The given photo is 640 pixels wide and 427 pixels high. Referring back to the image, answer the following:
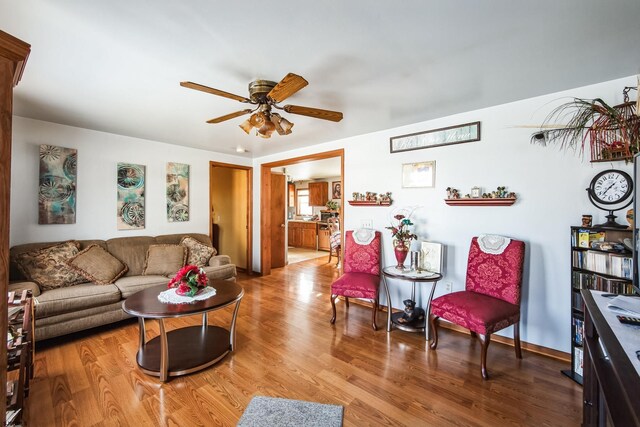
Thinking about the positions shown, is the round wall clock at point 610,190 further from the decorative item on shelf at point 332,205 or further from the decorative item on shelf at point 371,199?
the decorative item on shelf at point 332,205

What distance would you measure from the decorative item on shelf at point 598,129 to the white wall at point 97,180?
15.5 feet

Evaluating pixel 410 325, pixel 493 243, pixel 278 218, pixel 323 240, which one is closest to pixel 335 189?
pixel 323 240

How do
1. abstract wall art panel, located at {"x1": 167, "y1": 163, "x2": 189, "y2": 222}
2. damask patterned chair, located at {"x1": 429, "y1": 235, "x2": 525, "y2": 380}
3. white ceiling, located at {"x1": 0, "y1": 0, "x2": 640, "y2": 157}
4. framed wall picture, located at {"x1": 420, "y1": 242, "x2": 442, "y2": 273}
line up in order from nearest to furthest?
1. white ceiling, located at {"x1": 0, "y1": 0, "x2": 640, "y2": 157}
2. damask patterned chair, located at {"x1": 429, "y1": 235, "x2": 525, "y2": 380}
3. framed wall picture, located at {"x1": 420, "y1": 242, "x2": 442, "y2": 273}
4. abstract wall art panel, located at {"x1": 167, "y1": 163, "x2": 189, "y2": 222}

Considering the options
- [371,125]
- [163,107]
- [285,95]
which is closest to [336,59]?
[285,95]

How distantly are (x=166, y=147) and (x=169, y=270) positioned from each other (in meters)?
1.97

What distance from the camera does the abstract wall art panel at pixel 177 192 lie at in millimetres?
4293

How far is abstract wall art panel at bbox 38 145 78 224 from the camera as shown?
10.5 feet

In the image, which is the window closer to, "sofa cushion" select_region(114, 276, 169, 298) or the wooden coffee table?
"sofa cushion" select_region(114, 276, 169, 298)

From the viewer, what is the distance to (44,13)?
142 centimetres

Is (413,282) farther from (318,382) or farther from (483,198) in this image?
(318,382)

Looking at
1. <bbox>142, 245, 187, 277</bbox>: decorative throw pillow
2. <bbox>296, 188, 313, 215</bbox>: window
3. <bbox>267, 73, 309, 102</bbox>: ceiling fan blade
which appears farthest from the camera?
<bbox>296, 188, 313, 215</bbox>: window

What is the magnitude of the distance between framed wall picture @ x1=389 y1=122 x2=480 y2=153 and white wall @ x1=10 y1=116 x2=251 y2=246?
3273 mm

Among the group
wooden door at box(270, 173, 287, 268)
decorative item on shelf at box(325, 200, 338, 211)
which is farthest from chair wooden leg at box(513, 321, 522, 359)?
decorative item on shelf at box(325, 200, 338, 211)

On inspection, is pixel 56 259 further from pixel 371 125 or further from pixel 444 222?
pixel 444 222
